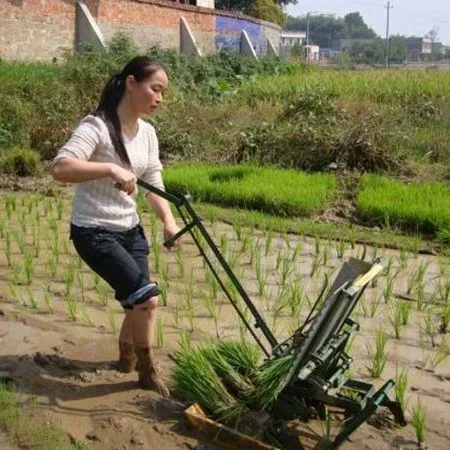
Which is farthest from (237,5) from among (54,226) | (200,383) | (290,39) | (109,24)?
(200,383)

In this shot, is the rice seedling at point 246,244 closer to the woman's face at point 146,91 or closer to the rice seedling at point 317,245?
the rice seedling at point 317,245

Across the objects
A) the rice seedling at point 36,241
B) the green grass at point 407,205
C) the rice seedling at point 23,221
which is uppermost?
the green grass at point 407,205

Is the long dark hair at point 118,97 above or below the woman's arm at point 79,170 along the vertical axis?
above

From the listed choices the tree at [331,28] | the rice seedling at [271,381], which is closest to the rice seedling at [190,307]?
the rice seedling at [271,381]

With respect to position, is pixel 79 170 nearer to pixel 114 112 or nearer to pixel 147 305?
pixel 114 112

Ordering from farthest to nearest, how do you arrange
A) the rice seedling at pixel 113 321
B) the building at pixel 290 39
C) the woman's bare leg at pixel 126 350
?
1. the building at pixel 290 39
2. the rice seedling at pixel 113 321
3. the woman's bare leg at pixel 126 350

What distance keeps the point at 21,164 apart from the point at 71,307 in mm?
5784

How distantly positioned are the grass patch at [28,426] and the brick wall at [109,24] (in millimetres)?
13089

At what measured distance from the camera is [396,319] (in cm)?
429

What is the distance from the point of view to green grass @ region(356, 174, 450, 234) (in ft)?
22.7

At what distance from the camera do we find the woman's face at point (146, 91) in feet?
10.3

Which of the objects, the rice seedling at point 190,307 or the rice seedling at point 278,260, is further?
the rice seedling at point 278,260

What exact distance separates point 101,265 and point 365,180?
18.7 ft

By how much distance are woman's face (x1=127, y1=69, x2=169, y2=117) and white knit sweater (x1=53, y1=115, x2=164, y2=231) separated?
6.0 inches
